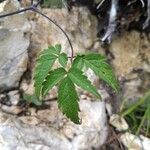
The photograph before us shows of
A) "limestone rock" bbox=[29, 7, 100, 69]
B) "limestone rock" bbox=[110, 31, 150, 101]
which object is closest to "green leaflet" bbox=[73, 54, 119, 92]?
"limestone rock" bbox=[29, 7, 100, 69]

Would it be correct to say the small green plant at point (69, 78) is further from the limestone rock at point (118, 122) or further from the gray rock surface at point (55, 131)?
the limestone rock at point (118, 122)

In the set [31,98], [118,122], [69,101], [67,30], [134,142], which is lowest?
[134,142]

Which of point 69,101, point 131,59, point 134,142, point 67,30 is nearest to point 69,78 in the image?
point 69,101

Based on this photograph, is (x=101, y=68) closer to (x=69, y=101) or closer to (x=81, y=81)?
(x=81, y=81)

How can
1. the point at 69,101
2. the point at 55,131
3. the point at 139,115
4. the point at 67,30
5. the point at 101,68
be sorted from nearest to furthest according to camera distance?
the point at 69,101
the point at 101,68
the point at 55,131
the point at 67,30
the point at 139,115

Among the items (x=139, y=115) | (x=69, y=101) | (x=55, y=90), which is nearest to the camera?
(x=69, y=101)

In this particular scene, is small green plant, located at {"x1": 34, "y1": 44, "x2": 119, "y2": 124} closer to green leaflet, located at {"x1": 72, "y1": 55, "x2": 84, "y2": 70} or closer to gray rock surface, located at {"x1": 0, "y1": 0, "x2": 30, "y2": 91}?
green leaflet, located at {"x1": 72, "y1": 55, "x2": 84, "y2": 70}

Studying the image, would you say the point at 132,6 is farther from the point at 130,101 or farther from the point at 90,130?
the point at 90,130
